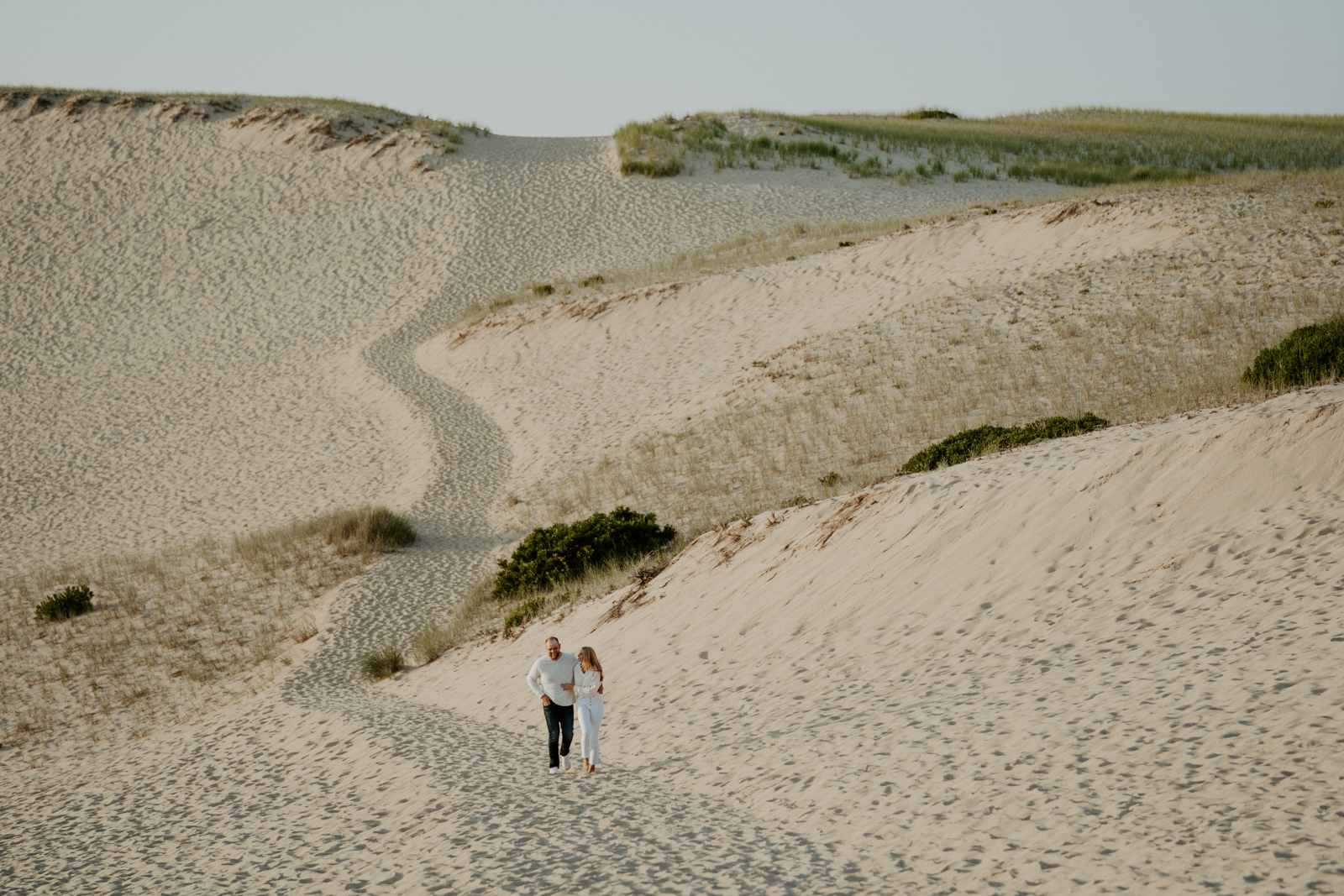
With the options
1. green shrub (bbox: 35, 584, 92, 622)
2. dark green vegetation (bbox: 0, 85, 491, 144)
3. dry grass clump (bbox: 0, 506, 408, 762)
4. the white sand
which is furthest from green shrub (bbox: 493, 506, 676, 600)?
dark green vegetation (bbox: 0, 85, 491, 144)

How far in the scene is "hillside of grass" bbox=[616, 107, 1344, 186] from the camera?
41.3 meters

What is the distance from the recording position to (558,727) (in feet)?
27.4

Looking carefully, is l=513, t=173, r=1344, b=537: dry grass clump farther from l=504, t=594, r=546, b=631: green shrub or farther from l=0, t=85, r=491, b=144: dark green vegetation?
l=0, t=85, r=491, b=144: dark green vegetation

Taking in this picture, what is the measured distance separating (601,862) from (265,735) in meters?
6.63

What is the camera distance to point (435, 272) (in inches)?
1439

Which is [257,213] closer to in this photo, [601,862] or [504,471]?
[504,471]

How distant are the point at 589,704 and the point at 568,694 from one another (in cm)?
20

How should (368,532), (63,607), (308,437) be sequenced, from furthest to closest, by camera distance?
(308,437) → (368,532) → (63,607)

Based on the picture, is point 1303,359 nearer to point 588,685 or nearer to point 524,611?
point 588,685

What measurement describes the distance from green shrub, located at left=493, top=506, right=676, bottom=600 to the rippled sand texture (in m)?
4.78

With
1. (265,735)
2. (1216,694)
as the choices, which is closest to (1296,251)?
(1216,694)

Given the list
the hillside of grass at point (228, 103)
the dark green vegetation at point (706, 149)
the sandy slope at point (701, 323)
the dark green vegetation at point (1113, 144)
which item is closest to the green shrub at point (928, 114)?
the dark green vegetation at point (1113, 144)

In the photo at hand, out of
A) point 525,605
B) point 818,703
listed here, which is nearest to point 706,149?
point 525,605

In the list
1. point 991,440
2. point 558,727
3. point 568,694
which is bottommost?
point 558,727
